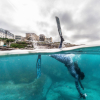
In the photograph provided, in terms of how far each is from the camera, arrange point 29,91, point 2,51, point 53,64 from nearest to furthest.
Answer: point 29,91 < point 2,51 < point 53,64

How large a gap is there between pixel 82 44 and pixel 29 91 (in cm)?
842

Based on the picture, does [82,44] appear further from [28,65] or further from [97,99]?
[28,65]

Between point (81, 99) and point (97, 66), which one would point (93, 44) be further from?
point (97, 66)

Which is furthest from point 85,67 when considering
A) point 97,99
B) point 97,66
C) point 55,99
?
point 55,99

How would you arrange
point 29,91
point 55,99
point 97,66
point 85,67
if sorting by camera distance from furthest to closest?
point 97,66, point 85,67, point 29,91, point 55,99

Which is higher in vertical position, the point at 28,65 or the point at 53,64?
the point at 53,64

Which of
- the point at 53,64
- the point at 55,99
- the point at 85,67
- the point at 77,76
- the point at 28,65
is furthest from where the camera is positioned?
the point at 28,65

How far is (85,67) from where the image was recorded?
23969mm

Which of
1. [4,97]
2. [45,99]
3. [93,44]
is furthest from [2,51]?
[93,44]

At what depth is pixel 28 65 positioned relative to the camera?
91.2 feet

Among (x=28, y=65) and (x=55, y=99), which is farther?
(x=28, y=65)

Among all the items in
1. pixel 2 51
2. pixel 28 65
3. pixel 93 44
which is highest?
pixel 93 44

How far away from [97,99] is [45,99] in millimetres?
5308

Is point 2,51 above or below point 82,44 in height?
below
